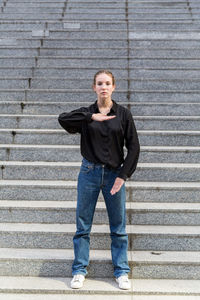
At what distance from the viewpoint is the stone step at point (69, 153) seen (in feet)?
17.3

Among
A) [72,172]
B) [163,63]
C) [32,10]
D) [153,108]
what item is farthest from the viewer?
[32,10]

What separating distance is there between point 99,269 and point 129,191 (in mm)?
1067

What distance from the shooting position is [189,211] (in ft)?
14.7

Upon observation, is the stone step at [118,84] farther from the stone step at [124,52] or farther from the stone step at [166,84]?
the stone step at [124,52]

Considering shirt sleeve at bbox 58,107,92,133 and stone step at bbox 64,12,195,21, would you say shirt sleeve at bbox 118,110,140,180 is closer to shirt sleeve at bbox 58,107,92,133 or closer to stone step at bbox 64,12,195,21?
shirt sleeve at bbox 58,107,92,133

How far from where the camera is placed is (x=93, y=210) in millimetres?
3729

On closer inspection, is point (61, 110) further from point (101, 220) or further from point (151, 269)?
point (151, 269)

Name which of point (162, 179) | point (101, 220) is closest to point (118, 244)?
point (101, 220)

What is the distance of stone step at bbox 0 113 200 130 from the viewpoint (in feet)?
19.2

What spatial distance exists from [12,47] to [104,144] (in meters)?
4.81

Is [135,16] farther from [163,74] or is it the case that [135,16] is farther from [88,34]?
[163,74]

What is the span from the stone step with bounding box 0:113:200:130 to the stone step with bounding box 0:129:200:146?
18cm

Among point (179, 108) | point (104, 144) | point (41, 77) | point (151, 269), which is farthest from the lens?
point (41, 77)

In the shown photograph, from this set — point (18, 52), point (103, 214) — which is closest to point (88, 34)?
point (18, 52)
